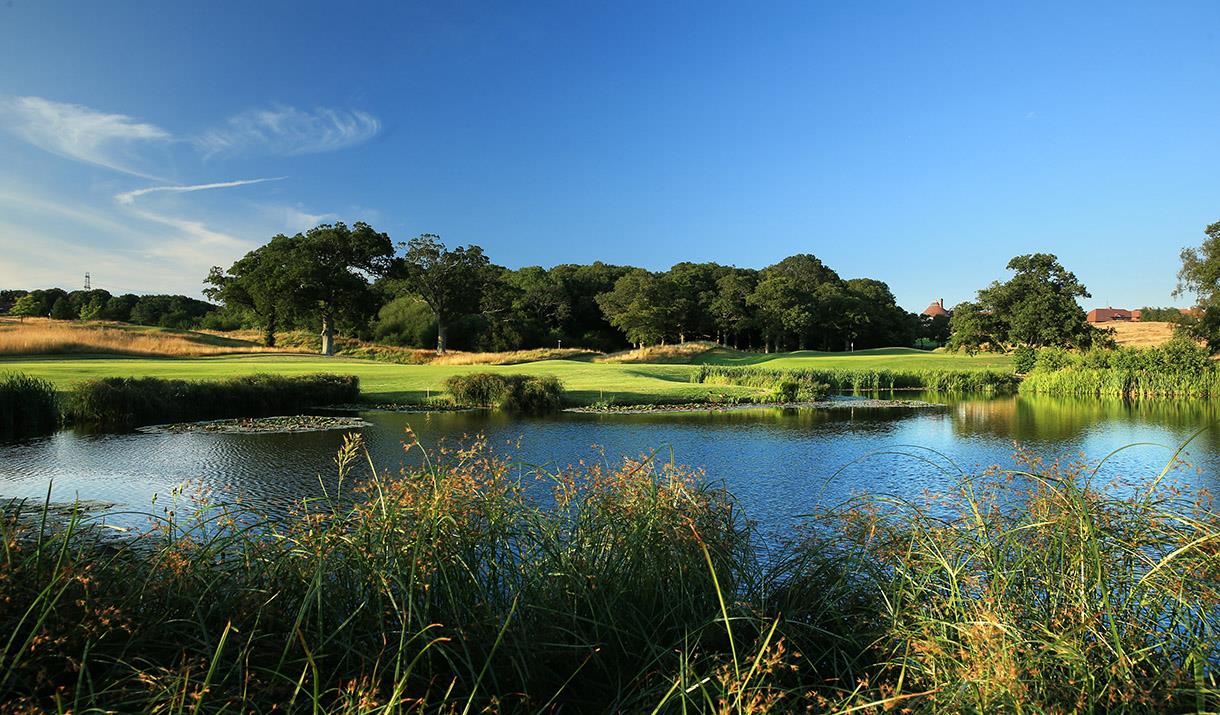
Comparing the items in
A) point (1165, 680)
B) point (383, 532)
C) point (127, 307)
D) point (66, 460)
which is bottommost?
point (66, 460)

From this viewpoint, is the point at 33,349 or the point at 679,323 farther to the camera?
the point at 679,323

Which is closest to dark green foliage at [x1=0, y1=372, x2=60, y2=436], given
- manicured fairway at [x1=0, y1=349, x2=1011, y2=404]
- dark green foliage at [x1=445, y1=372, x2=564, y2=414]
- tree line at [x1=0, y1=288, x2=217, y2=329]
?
manicured fairway at [x1=0, y1=349, x2=1011, y2=404]

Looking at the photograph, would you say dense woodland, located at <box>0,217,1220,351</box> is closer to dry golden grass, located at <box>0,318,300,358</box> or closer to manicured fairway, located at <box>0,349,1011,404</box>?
dry golden grass, located at <box>0,318,300,358</box>

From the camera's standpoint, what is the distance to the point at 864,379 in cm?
3441

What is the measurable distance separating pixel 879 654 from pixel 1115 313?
163m

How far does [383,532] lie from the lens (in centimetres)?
388

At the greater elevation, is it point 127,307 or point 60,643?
point 127,307

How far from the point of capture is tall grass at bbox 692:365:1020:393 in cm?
3170

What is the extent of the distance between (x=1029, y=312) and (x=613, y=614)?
177ft

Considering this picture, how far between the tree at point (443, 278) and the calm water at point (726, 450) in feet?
126

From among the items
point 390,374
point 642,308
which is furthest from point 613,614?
point 642,308

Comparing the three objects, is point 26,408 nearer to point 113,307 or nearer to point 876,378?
point 876,378

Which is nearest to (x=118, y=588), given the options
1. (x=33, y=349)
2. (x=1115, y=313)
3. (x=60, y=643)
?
(x=60, y=643)

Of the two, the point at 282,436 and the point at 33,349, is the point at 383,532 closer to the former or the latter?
the point at 282,436
